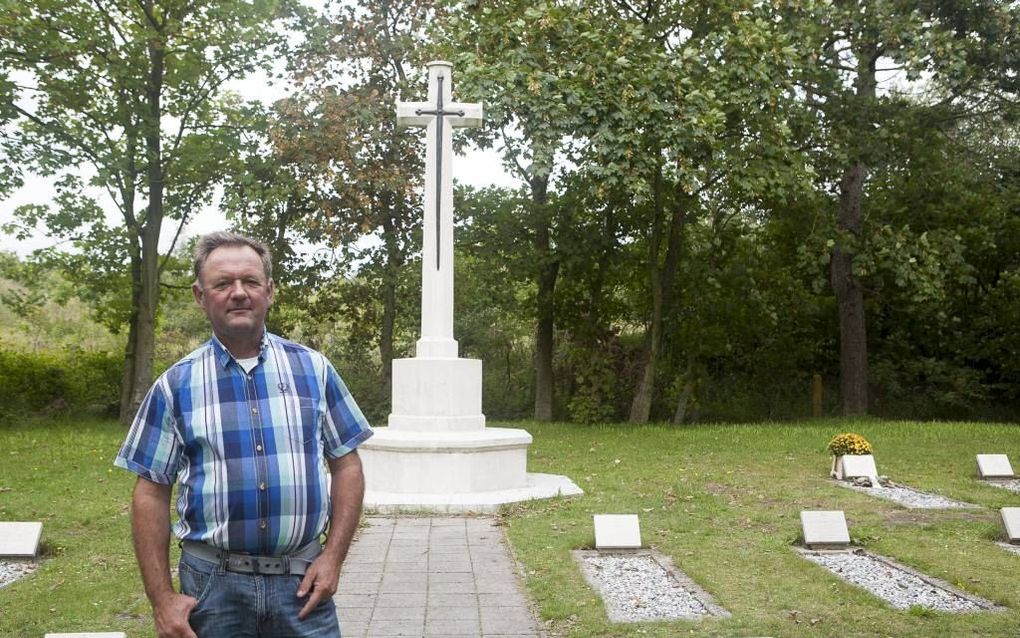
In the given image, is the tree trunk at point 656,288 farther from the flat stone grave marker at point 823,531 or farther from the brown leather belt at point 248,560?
the brown leather belt at point 248,560

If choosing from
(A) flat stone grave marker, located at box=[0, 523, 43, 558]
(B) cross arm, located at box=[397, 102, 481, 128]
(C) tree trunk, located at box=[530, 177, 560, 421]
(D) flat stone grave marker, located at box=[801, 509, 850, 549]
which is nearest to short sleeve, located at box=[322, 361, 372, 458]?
(A) flat stone grave marker, located at box=[0, 523, 43, 558]

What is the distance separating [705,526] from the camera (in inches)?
332

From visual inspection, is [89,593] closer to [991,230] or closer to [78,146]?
[78,146]

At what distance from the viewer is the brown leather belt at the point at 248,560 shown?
103 inches

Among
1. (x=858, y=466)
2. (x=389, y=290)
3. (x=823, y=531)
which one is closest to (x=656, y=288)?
(x=389, y=290)

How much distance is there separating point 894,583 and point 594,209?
47.1 ft

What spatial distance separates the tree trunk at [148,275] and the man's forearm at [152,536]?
17128mm

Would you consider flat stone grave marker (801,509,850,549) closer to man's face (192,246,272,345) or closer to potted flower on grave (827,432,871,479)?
potted flower on grave (827,432,871,479)

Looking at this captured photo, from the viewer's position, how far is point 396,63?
67.6 ft

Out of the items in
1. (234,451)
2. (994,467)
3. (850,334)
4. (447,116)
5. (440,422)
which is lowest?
(994,467)

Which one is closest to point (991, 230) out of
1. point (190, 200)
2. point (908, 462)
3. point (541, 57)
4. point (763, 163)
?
point (763, 163)

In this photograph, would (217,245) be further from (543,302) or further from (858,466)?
(543,302)

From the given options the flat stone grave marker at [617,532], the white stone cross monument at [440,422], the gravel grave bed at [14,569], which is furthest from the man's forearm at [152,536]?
the white stone cross monument at [440,422]

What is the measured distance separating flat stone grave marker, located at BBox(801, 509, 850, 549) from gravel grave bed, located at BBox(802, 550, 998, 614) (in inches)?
4.9
